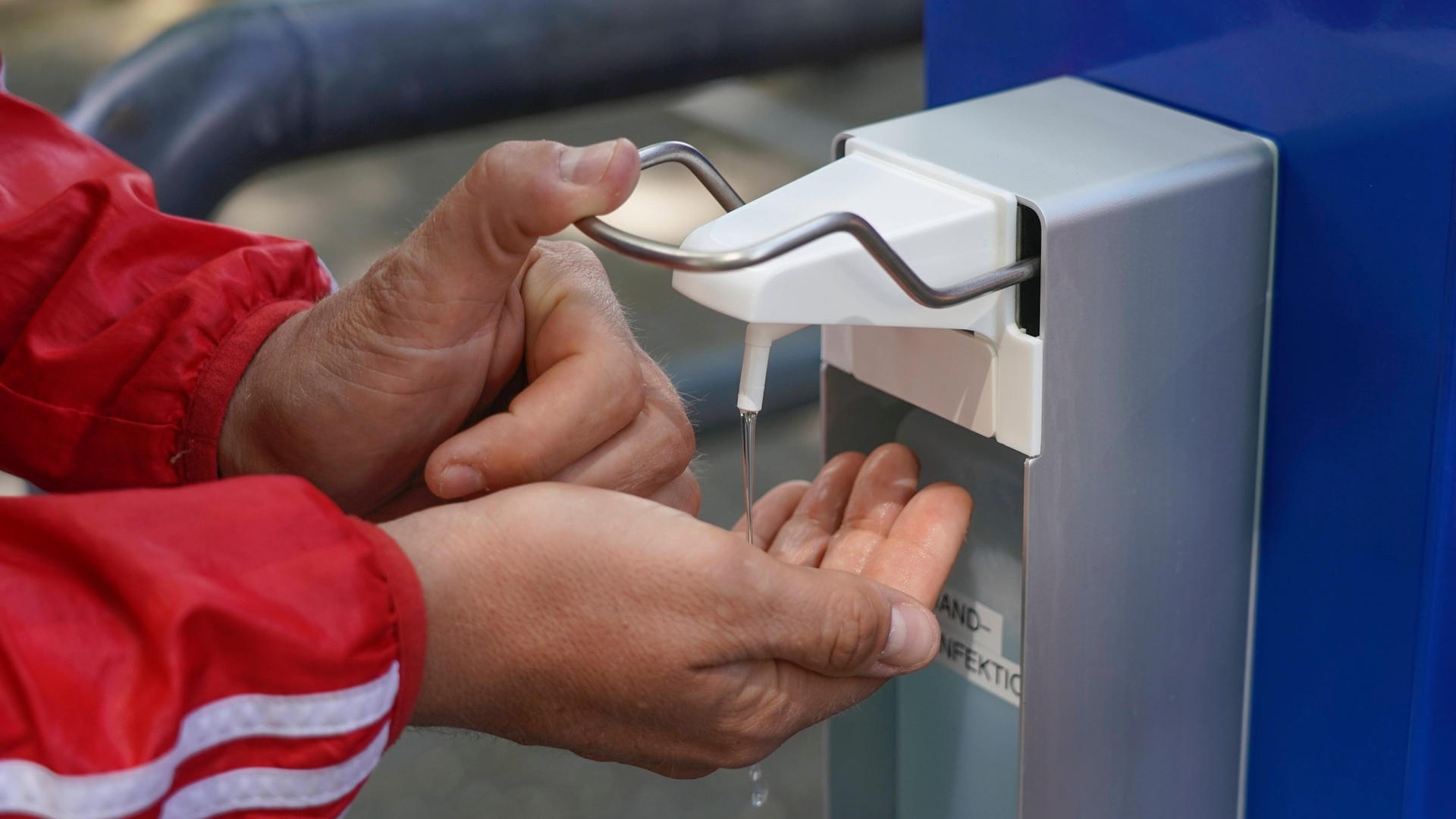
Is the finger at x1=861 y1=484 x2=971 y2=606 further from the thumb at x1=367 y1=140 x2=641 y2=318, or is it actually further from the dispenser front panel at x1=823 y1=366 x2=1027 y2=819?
the thumb at x1=367 y1=140 x2=641 y2=318

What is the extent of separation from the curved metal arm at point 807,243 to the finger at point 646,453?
0.18 metres

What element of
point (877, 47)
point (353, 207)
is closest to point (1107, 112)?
point (877, 47)

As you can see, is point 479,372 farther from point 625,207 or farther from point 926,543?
point 625,207

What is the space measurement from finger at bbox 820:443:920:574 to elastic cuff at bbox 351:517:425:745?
257 mm

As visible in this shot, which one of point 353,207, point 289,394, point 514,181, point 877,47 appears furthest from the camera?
point 353,207

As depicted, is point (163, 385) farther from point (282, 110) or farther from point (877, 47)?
point (877, 47)

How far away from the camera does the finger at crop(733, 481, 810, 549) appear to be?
0.83 metres

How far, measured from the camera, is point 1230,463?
718 millimetres

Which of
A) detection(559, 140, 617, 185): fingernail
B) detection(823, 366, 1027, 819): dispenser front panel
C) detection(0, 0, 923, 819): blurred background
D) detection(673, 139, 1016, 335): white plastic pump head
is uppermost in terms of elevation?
detection(559, 140, 617, 185): fingernail

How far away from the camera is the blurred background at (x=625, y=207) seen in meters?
1.53

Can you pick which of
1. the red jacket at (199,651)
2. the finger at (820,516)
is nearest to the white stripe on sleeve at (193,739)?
the red jacket at (199,651)

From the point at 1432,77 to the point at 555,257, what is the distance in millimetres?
488

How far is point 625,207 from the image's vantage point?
3029 millimetres

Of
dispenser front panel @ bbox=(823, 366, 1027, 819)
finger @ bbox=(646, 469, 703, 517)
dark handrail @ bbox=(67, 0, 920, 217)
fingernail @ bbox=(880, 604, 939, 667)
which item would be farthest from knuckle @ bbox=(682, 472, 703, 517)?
dark handrail @ bbox=(67, 0, 920, 217)
